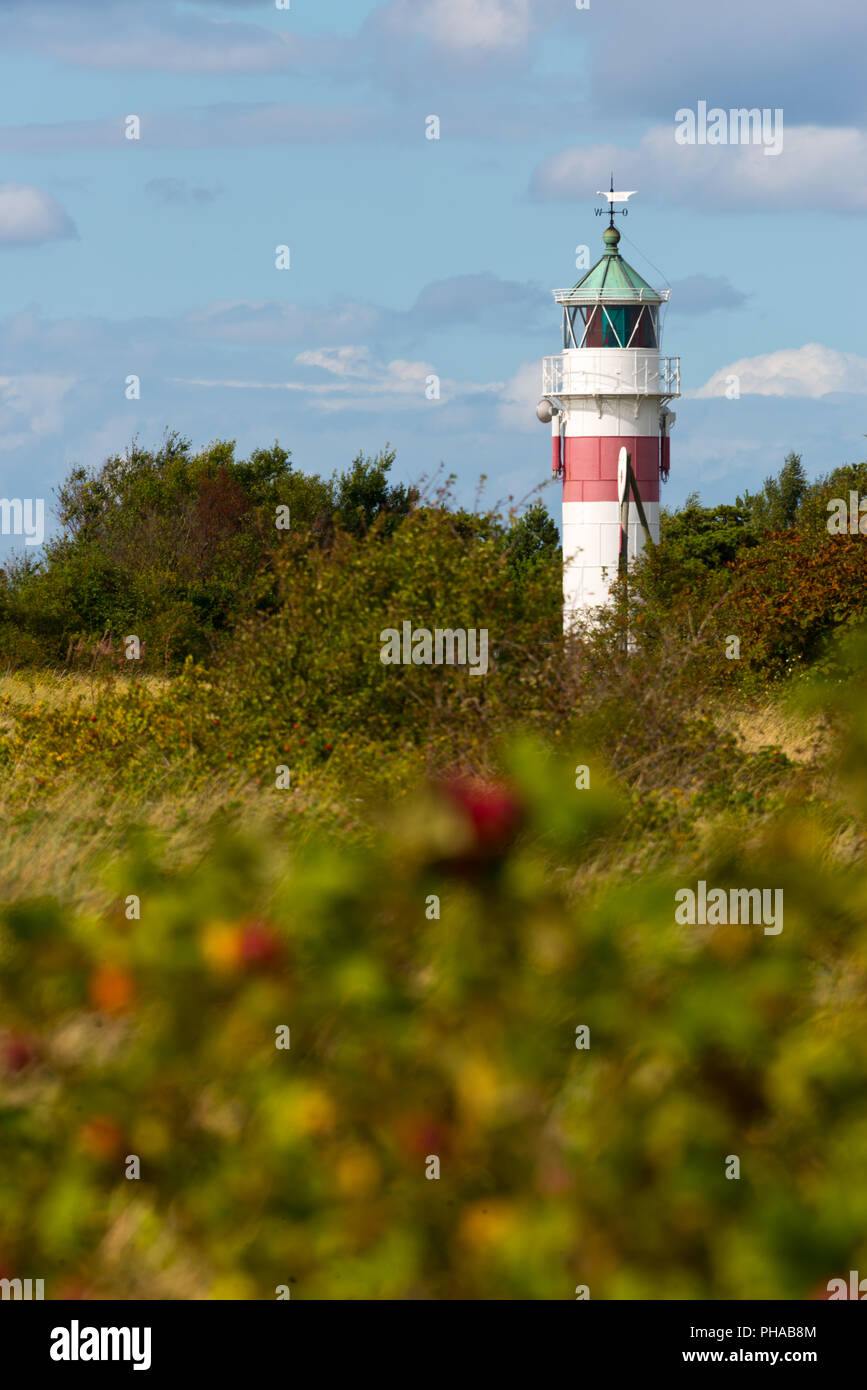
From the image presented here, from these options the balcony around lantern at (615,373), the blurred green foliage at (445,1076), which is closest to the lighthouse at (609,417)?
the balcony around lantern at (615,373)

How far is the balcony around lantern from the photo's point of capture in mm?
29906

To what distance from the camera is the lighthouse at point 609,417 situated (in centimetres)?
2966

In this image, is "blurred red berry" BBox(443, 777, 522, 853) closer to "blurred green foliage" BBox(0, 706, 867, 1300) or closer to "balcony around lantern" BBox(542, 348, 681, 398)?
"blurred green foliage" BBox(0, 706, 867, 1300)

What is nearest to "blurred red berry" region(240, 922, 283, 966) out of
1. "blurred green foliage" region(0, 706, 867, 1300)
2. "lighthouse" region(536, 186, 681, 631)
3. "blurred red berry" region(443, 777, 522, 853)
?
"blurred green foliage" region(0, 706, 867, 1300)

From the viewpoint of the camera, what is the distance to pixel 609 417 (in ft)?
98.4

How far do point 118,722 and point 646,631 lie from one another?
7361mm

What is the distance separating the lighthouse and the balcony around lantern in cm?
2

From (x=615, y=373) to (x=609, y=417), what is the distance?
0.87 metres

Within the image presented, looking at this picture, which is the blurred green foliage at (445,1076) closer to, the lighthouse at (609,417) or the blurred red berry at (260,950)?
the blurred red berry at (260,950)

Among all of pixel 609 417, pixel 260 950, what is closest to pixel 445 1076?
pixel 260 950

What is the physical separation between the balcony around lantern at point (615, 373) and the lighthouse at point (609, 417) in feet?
0.07

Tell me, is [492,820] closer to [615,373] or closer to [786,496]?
[615,373]
